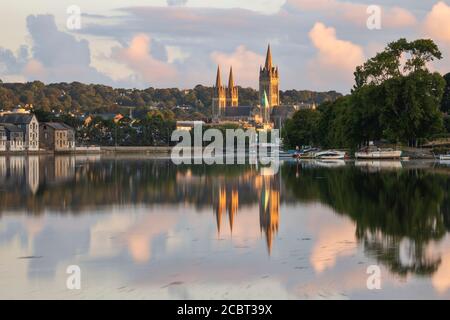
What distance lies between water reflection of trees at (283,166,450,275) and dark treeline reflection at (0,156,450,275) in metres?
0.02

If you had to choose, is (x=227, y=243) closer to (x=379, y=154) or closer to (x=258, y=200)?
(x=258, y=200)

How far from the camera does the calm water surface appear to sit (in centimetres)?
1495

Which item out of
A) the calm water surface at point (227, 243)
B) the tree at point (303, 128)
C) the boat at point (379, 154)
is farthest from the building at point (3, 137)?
the calm water surface at point (227, 243)

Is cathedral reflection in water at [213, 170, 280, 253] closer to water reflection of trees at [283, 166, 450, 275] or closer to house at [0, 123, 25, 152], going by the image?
water reflection of trees at [283, 166, 450, 275]

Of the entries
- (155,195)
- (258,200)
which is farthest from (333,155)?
(258,200)

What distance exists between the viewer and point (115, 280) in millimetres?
15477

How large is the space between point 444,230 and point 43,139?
5161 inches

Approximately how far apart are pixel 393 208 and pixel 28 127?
4735 inches

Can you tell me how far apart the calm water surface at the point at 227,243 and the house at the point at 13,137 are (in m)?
105

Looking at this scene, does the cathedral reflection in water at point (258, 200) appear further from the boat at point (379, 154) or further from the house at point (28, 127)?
the house at point (28, 127)

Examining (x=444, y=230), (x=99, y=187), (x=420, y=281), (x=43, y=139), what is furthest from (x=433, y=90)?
(x=43, y=139)

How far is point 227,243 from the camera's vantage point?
801 inches

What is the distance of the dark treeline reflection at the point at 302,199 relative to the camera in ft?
67.3
